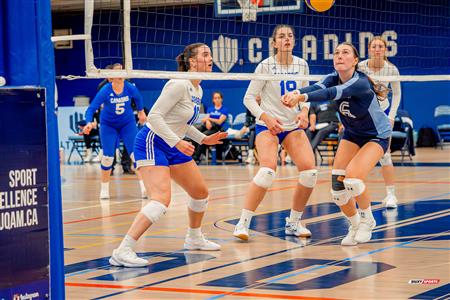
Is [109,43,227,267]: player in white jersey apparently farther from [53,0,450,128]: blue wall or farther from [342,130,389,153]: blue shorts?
[53,0,450,128]: blue wall

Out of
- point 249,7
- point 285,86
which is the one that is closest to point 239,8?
point 249,7

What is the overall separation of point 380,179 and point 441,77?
6.53m

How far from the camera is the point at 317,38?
66.4 ft

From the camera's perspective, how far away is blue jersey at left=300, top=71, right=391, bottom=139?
803 centimetres

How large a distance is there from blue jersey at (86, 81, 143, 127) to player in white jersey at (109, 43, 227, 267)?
17.3 ft

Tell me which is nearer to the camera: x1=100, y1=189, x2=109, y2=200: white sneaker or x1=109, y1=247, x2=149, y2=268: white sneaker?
x1=109, y1=247, x2=149, y2=268: white sneaker

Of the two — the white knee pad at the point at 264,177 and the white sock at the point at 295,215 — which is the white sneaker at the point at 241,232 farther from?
the white sock at the point at 295,215

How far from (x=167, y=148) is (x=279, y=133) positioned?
4.85 ft

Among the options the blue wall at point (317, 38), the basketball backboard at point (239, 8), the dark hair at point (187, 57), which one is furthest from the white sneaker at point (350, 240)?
the blue wall at point (317, 38)

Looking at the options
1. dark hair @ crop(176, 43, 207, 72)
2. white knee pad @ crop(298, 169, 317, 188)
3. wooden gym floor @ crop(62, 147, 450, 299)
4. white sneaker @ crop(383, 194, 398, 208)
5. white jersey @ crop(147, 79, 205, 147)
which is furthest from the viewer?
white sneaker @ crop(383, 194, 398, 208)

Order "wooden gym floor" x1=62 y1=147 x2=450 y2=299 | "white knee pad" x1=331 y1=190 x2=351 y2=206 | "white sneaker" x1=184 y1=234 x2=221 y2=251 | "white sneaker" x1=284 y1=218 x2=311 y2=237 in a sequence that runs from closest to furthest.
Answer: "wooden gym floor" x1=62 y1=147 x2=450 y2=299 < "white sneaker" x1=184 y1=234 x2=221 y2=251 < "white knee pad" x1=331 y1=190 x2=351 y2=206 < "white sneaker" x1=284 y1=218 x2=311 y2=237

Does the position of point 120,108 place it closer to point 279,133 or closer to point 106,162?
point 106,162

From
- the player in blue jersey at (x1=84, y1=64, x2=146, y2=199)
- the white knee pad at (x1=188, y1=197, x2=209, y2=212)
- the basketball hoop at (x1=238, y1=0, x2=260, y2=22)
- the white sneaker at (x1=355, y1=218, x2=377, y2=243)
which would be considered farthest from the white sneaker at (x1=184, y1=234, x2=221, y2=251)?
the player in blue jersey at (x1=84, y1=64, x2=146, y2=199)

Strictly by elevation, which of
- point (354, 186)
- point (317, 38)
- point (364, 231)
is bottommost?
point (364, 231)
